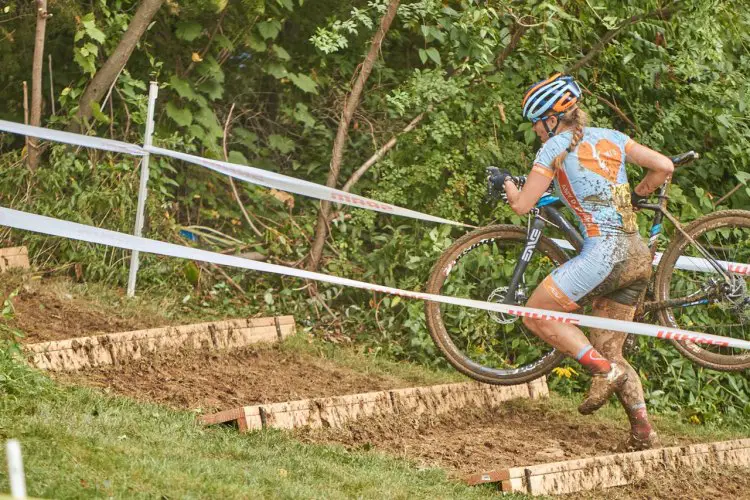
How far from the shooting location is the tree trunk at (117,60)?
858cm

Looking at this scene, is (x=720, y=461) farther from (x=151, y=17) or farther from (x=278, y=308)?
(x=151, y=17)

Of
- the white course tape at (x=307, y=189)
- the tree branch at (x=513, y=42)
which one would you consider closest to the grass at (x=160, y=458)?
the white course tape at (x=307, y=189)

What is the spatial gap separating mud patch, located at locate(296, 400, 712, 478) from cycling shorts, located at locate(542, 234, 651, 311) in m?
0.84

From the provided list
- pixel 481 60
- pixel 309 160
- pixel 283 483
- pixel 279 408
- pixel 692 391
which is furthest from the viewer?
pixel 309 160

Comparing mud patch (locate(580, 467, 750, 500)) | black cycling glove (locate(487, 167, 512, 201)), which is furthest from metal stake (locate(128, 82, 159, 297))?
mud patch (locate(580, 467, 750, 500))

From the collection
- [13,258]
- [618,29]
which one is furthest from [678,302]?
[13,258]

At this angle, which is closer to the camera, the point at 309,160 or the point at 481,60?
the point at 481,60

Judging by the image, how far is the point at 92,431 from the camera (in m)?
5.05

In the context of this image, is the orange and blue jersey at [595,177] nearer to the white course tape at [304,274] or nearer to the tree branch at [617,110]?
the white course tape at [304,274]

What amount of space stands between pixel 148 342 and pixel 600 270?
9.31ft

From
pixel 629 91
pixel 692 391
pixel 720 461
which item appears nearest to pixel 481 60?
pixel 629 91

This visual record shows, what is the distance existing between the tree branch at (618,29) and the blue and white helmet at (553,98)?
9.08 feet

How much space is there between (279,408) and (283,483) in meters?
1.06

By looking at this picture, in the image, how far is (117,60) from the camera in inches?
340
